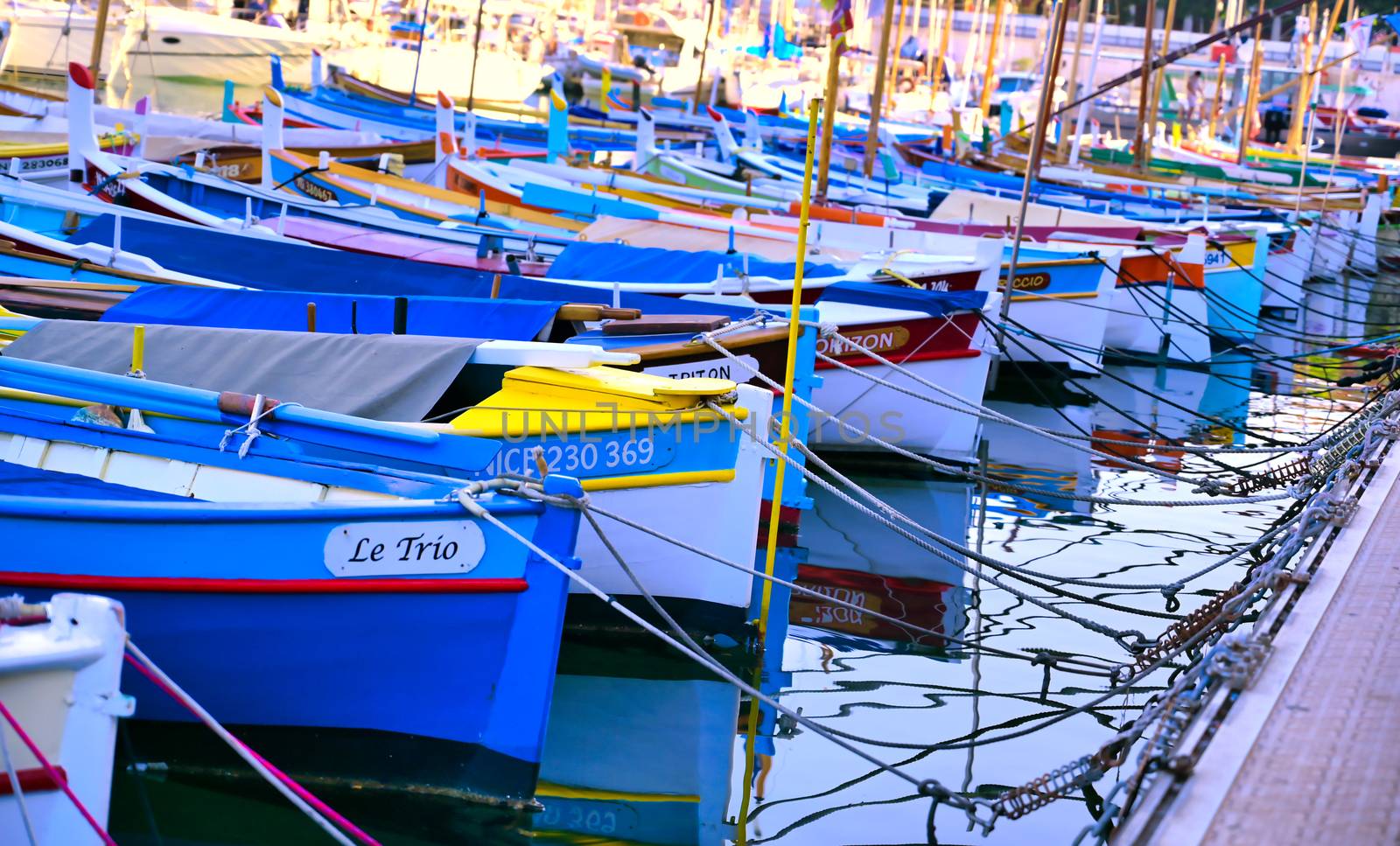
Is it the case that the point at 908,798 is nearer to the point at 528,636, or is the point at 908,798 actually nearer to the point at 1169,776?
the point at 528,636

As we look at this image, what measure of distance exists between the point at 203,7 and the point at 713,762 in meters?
51.0

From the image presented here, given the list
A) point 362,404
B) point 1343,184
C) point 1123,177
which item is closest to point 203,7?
point 1123,177

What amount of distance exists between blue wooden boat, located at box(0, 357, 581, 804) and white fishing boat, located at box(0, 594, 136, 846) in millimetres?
1844

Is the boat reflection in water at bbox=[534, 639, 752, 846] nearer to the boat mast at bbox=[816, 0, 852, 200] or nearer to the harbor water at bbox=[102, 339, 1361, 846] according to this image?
the harbor water at bbox=[102, 339, 1361, 846]

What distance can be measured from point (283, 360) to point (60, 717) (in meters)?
4.21

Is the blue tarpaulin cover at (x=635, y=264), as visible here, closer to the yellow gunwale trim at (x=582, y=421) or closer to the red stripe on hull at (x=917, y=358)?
the red stripe on hull at (x=917, y=358)

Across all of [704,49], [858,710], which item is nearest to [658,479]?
[858,710]

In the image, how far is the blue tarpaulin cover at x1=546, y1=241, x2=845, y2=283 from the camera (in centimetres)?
1395

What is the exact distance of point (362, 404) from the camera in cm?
792

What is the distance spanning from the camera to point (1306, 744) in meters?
4.79

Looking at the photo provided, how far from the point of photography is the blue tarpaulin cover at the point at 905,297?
13383 millimetres

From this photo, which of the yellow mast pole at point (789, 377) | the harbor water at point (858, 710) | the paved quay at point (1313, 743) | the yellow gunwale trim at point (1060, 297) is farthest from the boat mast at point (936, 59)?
the paved quay at point (1313, 743)

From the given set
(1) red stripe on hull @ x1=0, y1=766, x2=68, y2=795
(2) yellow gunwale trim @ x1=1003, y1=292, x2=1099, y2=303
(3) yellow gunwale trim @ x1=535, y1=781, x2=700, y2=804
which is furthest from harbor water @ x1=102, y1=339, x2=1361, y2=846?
(2) yellow gunwale trim @ x1=1003, y1=292, x2=1099, y2=303

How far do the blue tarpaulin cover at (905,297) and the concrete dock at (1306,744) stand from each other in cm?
699
